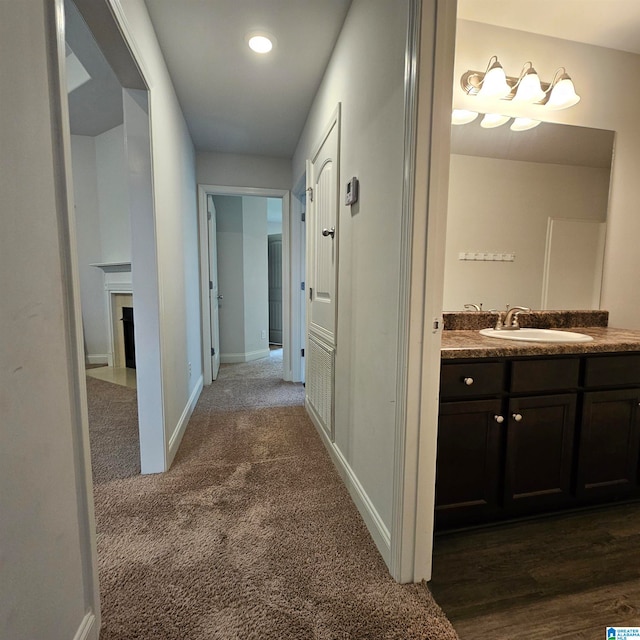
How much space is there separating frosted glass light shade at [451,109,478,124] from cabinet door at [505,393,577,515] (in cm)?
145

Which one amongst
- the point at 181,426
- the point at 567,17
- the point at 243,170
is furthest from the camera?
the point at 243,170

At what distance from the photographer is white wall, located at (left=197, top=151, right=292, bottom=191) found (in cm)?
338

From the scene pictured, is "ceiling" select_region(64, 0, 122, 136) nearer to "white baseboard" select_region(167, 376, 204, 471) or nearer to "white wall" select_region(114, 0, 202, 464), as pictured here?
"white wall" select_region(114, 0, 202, 464)

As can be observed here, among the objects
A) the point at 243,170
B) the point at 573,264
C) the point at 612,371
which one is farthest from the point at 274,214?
the point at 612,371

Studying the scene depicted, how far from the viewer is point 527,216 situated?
1.89 meters

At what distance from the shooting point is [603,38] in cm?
179

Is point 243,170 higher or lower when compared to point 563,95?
higher

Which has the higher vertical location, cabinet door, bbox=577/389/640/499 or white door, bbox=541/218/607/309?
white door, bbox=541/218/607/309

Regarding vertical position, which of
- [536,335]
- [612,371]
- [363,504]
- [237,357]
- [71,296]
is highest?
[71,296]

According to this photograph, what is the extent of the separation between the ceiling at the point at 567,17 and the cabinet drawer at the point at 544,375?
171cm

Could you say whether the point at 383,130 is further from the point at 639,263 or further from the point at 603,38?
the point at 639,263

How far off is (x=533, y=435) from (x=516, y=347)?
1.38ft

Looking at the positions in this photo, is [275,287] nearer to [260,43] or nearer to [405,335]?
[260,43]

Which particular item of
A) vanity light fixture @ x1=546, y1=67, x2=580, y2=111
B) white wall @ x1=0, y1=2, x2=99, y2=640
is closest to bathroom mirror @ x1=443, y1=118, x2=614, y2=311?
vanity light fixture @ x1=546, y1=67, x2=580, y2=111
